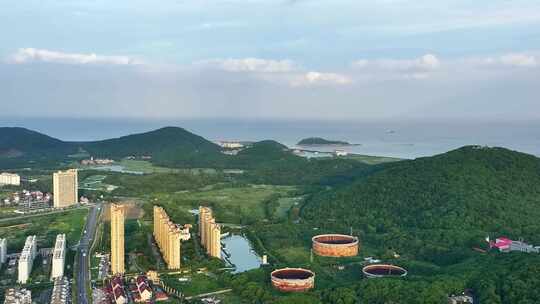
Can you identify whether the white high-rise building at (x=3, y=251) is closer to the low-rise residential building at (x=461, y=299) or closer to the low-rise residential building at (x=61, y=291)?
the low-rise residential building at (x=61, y=291)

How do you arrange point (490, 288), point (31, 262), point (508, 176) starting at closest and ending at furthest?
1. point (490, 288)
2. point (31, 262)
3. point (508, 176)

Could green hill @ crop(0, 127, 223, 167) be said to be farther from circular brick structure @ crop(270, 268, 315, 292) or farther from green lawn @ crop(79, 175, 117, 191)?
circular brick structure @ crop(270, 268, 315, 292)

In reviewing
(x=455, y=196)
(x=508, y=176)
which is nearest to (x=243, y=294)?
(x=455, y=196)

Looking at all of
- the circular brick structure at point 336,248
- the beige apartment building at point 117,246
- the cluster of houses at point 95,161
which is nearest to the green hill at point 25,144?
the cluster of houses at point 95,161

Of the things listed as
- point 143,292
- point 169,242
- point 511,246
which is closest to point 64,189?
point 169,242

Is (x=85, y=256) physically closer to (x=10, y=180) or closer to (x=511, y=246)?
(x=511, y=246)

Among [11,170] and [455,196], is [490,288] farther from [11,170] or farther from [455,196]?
[11,170]

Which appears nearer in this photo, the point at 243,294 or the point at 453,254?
the point at 243,294
